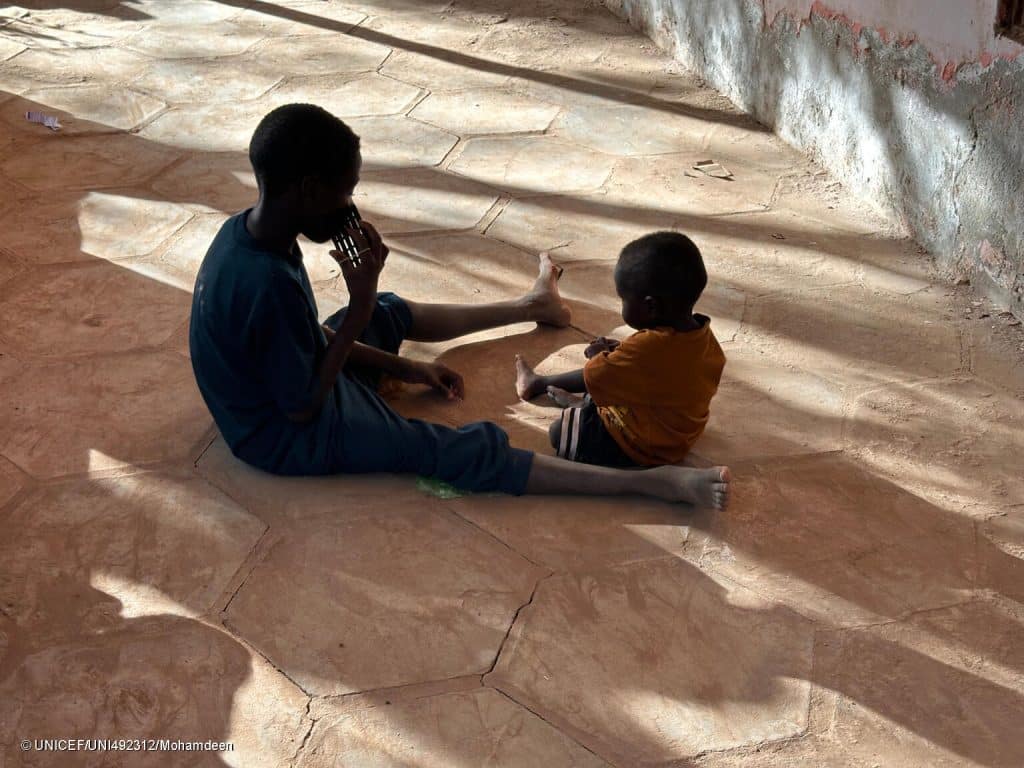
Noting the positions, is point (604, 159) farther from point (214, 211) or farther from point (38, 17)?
point (38, 17)

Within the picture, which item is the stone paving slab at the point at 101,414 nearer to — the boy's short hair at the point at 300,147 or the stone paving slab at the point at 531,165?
the boy's short hair at the point at 300,147

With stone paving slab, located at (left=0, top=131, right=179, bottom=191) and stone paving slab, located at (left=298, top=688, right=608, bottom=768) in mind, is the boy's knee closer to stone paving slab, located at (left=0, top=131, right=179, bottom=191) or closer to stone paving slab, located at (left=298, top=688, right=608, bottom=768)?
stone paving slab, located at (left=298, top=688, right=608, bottom=768)

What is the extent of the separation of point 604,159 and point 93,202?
1903 millimetres

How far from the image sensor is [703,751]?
2.11 m

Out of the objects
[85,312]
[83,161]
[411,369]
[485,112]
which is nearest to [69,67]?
[83,161]

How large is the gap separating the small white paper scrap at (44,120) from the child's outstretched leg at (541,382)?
2615 millimetres

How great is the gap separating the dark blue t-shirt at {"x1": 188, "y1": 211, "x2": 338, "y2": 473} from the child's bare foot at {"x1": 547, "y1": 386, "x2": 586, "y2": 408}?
2.11 feet

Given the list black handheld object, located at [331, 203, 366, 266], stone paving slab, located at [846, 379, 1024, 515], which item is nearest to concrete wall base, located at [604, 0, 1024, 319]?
stone paving slab, located at [846, 379, 1024, 515]

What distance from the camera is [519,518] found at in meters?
2.67

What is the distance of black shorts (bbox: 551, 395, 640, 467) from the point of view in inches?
110

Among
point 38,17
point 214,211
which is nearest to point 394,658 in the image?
point 214,211

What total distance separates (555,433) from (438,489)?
0.34m

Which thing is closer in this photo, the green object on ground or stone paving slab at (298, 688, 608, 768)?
stone paving slab at (298, 688, 608, 768)

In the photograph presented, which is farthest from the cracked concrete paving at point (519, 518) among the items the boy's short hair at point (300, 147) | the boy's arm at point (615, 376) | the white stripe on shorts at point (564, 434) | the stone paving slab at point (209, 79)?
the boy's short hair at point (300, 147)
